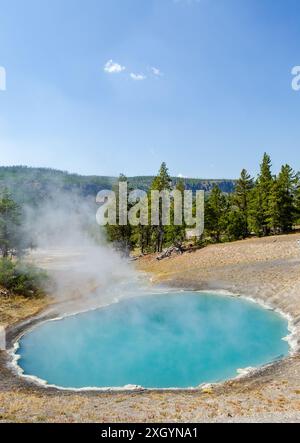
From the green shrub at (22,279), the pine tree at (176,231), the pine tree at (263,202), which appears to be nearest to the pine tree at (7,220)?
the green shrub at (22,279)

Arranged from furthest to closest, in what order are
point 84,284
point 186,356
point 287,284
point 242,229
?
1. point 242,229
2. point 84,284
3. point 287,284
4. point 186,356

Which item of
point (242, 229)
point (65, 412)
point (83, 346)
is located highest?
point (242, 229)

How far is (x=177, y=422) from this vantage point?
504 inches

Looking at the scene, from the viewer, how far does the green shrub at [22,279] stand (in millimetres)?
37969

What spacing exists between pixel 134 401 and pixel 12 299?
23038mm

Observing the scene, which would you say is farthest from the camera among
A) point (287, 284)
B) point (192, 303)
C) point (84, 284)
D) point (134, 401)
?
point (84, 284)

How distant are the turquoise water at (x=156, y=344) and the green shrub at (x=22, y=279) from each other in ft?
24.7

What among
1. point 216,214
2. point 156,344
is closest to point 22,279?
point 156,344

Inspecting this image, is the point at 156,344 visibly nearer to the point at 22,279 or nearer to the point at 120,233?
the point at 22,279

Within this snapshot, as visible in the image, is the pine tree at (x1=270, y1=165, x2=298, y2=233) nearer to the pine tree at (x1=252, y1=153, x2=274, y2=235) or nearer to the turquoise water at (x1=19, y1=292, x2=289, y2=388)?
the pine tree at (x1=252, y1=153, x2=274, y2=235)

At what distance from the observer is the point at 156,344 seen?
27.8 metres

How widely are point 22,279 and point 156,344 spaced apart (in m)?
17.6

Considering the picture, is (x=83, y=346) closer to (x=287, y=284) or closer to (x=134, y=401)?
(x=134, y=401)

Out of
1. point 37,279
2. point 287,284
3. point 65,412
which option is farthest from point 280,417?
point 37,279
